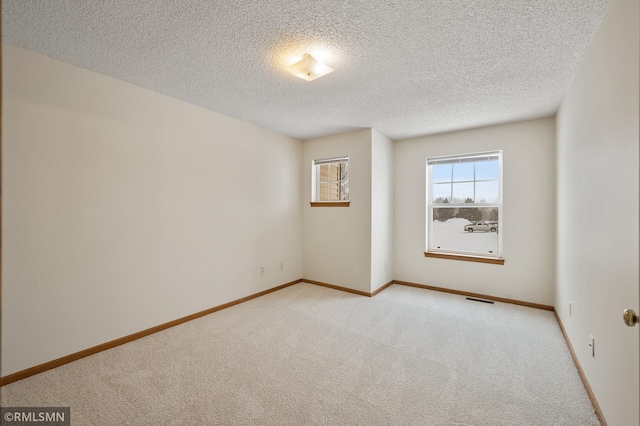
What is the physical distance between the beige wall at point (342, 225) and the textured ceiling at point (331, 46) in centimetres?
115

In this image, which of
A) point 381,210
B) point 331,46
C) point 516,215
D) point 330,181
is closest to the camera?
point 331,46

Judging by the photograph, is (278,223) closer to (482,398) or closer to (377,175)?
(377,175)

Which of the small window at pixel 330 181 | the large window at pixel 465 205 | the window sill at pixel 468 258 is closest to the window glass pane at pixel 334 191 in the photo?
the small window at pixel 330 181

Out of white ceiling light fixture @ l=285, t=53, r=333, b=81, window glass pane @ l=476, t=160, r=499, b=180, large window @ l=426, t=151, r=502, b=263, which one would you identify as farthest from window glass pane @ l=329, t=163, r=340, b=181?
white ceiling light fixture @ l=285, t=53, r=333, b=81

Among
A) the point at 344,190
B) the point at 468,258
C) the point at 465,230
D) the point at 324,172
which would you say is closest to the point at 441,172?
the point at 465,230

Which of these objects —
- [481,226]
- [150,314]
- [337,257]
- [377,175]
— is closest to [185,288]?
[150,314]

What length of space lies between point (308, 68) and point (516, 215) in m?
3.26

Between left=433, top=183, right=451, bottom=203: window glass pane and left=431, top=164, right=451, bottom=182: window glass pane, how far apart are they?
0.07 meters

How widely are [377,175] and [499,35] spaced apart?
2.48 m

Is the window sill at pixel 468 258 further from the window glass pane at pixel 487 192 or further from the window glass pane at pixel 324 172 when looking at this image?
the window glass pane at pixel 324 172

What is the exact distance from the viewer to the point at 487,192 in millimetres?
4418

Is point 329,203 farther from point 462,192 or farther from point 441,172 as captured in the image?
point 462,192

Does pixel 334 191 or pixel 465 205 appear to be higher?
pixel 334 191

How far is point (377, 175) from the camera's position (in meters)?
4.62
